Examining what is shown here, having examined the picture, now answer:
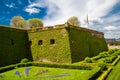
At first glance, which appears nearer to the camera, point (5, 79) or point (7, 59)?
point (5, 79)

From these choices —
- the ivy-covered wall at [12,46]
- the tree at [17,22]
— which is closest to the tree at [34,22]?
the tree at [17,22]

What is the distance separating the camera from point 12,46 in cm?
2148

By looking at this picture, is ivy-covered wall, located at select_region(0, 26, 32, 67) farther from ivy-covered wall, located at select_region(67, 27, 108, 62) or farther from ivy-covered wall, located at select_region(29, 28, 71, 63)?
ivy-covered wall, located at select_region(67, 27, 108, 62)

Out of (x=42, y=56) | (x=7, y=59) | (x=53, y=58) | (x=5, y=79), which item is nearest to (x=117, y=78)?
(x=5, y=79)

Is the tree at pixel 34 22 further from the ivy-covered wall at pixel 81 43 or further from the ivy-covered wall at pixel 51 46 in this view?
the ivy-covered wall at pixel 51 46

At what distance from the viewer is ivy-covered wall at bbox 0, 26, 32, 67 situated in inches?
789

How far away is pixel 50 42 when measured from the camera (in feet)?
72.2

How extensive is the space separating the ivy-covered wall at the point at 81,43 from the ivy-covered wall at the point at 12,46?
7.42 meters

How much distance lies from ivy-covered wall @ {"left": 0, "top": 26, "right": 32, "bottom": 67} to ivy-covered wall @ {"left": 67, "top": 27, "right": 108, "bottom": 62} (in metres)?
7.42

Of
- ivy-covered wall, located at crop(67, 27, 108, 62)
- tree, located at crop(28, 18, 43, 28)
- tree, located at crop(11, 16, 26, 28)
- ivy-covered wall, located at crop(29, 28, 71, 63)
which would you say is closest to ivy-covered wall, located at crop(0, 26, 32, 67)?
ivy-covered wall, located at crop(29, 28, 71, 63)

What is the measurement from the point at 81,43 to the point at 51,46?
4.94 m

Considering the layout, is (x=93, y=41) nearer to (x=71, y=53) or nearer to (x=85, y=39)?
(x=85, y=39)

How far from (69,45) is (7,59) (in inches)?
347

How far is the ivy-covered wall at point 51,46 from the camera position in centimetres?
2054
